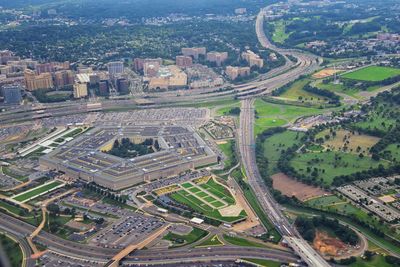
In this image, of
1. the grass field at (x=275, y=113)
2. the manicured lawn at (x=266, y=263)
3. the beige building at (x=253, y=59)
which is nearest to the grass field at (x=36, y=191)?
the manicured lawn at (x=266, y=263)

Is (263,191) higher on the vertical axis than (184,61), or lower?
lower

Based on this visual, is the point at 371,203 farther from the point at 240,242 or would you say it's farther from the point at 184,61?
the point at 184,61

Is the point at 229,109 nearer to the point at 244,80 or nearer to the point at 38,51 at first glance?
the point at 244,80

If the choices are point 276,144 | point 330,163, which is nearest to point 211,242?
point 330,163

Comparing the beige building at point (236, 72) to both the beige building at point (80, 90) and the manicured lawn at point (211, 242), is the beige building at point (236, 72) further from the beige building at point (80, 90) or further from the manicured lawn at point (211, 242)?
the manicured lawn at point (211, 242)

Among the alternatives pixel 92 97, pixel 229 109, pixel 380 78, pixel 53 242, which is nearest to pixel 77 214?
pixel 53 242

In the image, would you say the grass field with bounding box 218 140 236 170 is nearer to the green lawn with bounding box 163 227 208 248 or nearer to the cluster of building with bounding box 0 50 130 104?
the green lawn with bounding box 163 227 208 248

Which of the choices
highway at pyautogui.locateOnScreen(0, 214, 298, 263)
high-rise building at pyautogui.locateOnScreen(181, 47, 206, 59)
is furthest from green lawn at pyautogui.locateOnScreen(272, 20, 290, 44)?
highway at pyautogui.locateOnScreen(0, 214, 298, 263)
